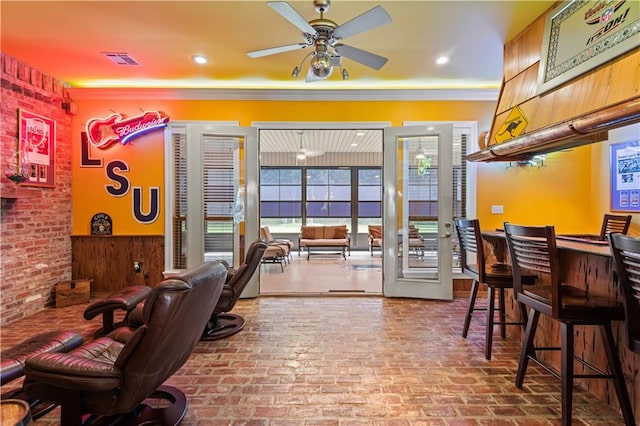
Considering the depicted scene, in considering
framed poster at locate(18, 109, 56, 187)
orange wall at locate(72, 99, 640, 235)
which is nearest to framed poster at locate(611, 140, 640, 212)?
orange wall at locate(72, 99, 640, 235)

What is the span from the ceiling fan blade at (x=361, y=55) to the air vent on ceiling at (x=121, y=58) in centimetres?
257

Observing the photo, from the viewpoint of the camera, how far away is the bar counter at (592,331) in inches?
78.8

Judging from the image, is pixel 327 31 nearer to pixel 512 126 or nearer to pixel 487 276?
pixel 512 126

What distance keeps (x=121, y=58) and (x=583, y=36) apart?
4.59m

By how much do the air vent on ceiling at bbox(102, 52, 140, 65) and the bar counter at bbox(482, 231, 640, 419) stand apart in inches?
182

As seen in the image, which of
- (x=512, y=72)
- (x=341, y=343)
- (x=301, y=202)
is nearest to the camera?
(x=341, y=343)

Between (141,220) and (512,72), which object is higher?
(512,72)

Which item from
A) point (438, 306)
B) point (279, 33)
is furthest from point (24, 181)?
point (438, 306)

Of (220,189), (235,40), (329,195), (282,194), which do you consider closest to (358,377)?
(220,189)

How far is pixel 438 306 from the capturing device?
423cm

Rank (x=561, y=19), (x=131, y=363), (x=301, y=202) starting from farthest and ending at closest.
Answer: (x=301, y=202) → (x=561, y=19) → (x=131, y=363)

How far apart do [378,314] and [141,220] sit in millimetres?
3514

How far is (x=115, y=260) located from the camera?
183 inches

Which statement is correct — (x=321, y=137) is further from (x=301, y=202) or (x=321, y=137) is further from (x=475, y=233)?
(x=475, y=233)
